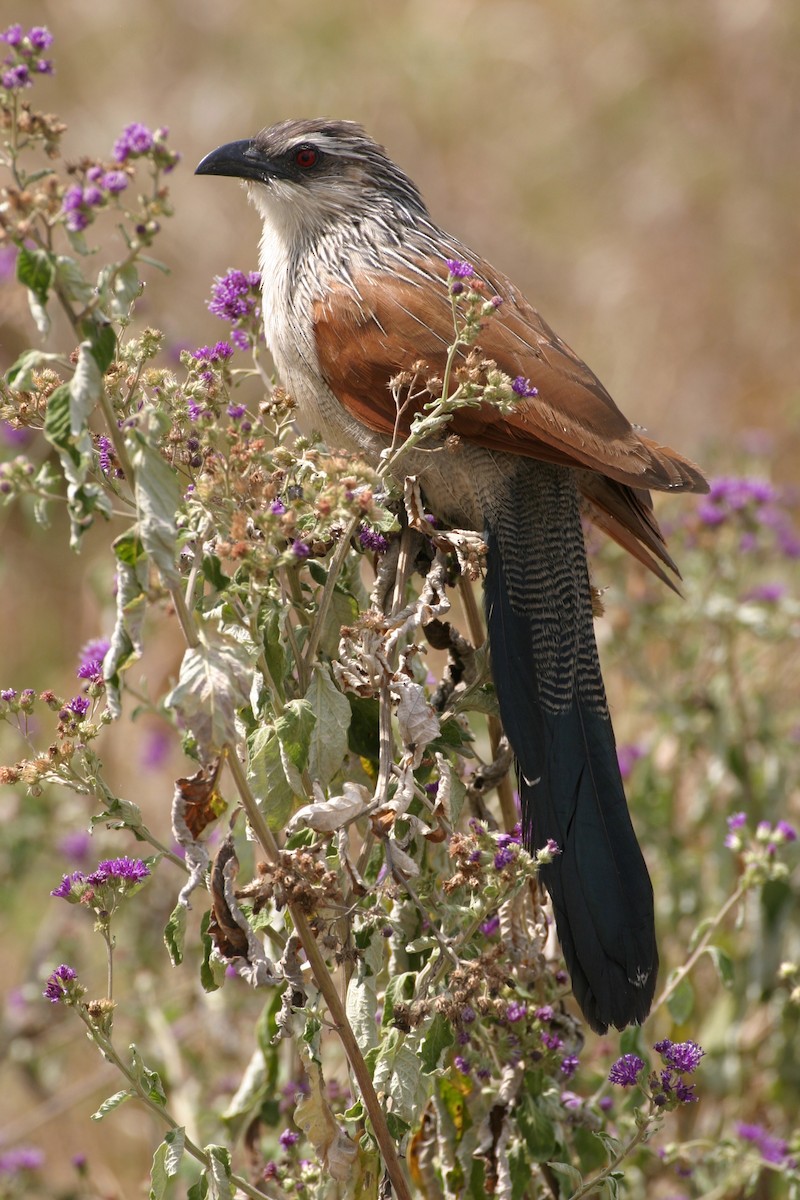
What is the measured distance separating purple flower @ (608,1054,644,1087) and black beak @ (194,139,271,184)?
196 centimetres

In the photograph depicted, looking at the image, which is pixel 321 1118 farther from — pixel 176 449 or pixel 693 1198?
pixel 693 1198

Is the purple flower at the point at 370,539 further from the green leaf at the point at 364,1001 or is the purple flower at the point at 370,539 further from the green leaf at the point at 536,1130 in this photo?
the green leaf at the point at 536,1130

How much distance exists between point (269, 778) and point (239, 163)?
167cm

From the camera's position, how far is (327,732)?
67.6 inches

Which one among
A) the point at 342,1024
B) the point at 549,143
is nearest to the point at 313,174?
the point at 342,1024

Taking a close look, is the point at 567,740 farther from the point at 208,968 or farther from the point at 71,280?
the point at 71,280

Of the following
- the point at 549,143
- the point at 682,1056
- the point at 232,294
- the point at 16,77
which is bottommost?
the point at 682,1056

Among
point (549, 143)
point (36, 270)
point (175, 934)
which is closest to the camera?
point (36, 270)

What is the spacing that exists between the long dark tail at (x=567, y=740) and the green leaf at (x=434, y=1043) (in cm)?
24

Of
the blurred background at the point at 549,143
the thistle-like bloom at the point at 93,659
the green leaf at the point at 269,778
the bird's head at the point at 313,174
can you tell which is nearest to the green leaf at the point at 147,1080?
the green leaf at the point at 269,778

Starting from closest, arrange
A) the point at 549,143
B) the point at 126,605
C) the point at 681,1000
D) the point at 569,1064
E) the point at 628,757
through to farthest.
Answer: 1. the point at 126,605
2. the point at 569,1064
3. the point at 681,1000
4. the point at 628,757
5. the point at 549,143

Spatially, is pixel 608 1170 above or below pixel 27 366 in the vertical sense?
below

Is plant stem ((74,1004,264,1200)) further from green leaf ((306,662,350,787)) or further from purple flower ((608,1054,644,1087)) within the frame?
purple flower ((608,1054,644,1087))

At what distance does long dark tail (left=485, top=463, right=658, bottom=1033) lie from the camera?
1913mm
